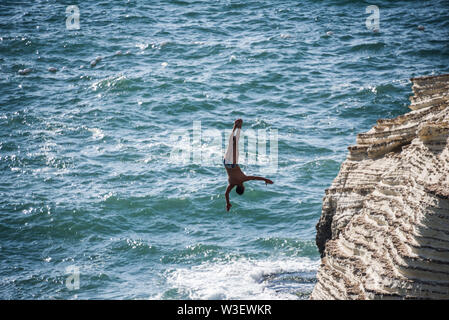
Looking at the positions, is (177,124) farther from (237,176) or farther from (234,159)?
(234,159)

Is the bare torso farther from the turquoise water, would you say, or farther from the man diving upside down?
the turquoise water

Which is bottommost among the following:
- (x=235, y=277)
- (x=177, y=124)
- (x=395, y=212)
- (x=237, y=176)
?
(x=235, y=277)

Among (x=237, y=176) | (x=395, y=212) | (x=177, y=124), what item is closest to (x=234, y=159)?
(x=237, y=176)

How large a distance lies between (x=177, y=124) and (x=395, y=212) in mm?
25742

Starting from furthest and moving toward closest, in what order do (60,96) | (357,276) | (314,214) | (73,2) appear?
(73,2), (60,96), (314,214), (357,276)

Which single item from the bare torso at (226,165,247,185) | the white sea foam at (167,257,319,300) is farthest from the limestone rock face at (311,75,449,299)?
the white sea foam at (167,257,319,300)

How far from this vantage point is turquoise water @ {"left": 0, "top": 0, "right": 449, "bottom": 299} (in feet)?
88.3

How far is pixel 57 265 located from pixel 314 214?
453 inches

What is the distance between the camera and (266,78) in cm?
4338

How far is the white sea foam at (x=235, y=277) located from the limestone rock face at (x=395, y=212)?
228 inches

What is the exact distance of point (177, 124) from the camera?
127 feet

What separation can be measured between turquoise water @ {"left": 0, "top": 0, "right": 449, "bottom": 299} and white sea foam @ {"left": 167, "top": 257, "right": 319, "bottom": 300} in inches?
3.3
